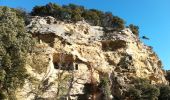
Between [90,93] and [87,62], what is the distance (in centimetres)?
528

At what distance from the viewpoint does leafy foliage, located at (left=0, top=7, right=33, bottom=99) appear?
121 feet

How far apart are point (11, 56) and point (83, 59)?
50.3 ft

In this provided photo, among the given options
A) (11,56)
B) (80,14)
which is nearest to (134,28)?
(80,14)

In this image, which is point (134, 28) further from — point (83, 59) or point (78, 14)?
point (83, 59)

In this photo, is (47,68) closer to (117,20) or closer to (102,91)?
(102,91)

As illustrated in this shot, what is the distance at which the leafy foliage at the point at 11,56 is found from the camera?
36812mm

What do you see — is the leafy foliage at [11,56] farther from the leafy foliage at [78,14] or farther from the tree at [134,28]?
the tree at [134,28]

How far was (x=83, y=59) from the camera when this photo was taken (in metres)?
50.9

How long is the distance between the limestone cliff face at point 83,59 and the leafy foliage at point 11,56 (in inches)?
108

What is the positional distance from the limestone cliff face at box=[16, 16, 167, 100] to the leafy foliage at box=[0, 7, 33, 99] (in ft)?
9.00

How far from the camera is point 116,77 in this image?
4991 cm

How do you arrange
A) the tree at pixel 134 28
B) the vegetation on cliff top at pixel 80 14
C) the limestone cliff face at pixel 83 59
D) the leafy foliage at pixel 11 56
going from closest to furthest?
the leafy foliage at pixel 11 56, the limestone cliff face at pixel 83 59, the vegetation on cliff top at pixel 80 14, the tree at pixel 134 28

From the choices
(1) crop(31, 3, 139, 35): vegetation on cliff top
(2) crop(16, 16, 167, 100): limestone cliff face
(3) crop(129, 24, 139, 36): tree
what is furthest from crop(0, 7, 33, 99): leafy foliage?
(3) crop(129, 24, 139, 36): tree

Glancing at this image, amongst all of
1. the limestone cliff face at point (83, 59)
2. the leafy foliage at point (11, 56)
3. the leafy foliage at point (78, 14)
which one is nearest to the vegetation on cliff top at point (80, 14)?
the leafy foliage at point (78, 14)
